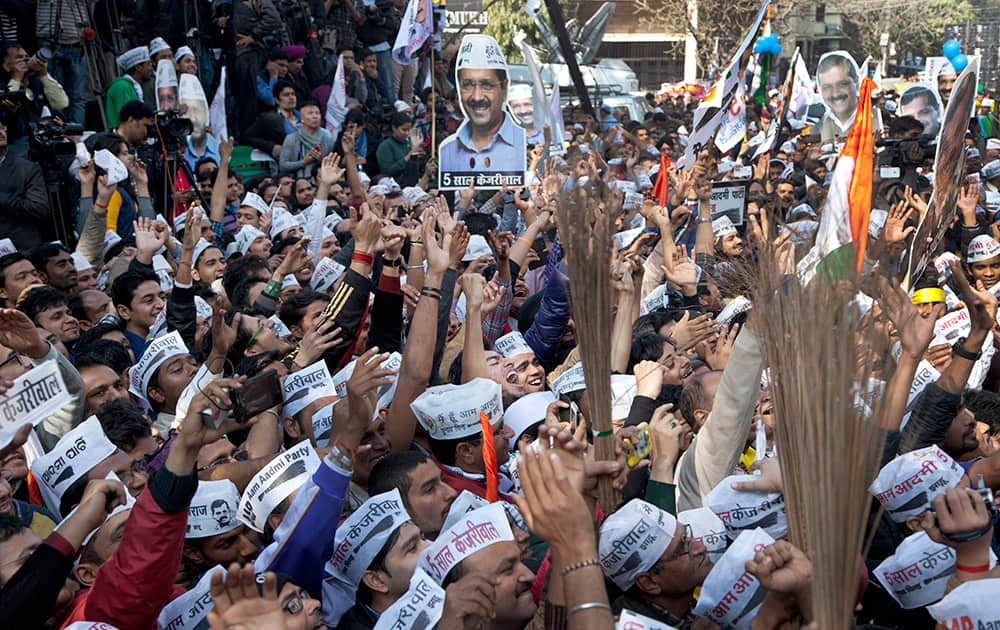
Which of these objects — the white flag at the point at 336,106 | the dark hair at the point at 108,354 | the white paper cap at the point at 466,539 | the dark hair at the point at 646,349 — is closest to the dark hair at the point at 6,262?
the dark hair at the point at 108,354

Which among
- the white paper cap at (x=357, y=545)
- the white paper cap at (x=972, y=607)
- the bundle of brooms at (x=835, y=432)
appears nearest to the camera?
the bundle of brooms at (x=835, y=432)

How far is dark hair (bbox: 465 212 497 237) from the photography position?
907 cm

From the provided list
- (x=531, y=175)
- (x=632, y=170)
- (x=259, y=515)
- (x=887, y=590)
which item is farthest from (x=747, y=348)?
(x=632, y=170)

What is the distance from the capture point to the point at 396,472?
14.3 feet

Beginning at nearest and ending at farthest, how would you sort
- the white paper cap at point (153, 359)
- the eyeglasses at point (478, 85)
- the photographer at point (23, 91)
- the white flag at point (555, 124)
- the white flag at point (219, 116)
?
the white paper cap at point (153, 359) < the photographer at point (23, 91) < the eyeglasses at point (478, 85) < the white flag at point (555, 124) < the white flag at point (219, 116)

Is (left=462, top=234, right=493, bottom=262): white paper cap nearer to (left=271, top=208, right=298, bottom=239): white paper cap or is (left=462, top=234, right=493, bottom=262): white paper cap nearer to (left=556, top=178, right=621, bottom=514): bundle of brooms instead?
(left=271, top=208, right=298, bottom=239): white paper cap

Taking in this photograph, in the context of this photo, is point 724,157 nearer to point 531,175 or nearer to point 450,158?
point 531,175

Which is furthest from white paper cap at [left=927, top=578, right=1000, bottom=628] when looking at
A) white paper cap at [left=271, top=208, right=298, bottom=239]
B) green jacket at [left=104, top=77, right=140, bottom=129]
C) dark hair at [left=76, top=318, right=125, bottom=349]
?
green jacket at [left=104, top=77, right=140, bottom=129]

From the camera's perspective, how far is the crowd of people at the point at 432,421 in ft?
11.4

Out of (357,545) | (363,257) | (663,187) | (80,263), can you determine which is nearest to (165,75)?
(80,263)

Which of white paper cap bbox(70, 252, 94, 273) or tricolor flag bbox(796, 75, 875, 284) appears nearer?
tricolor flag bbox(796, 75, 875, 284)

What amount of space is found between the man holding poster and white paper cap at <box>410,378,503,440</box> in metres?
5.00

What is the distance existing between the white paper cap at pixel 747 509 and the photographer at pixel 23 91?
678 centimetres

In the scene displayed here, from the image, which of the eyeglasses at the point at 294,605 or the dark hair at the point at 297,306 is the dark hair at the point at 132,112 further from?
the eyeglasses at the point at 294,605
